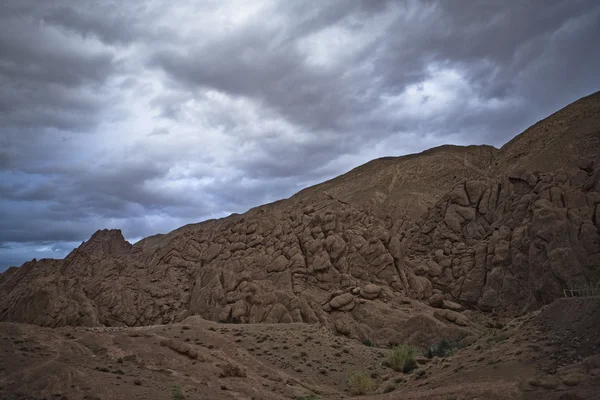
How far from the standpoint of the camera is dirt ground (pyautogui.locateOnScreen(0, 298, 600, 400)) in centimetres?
1293

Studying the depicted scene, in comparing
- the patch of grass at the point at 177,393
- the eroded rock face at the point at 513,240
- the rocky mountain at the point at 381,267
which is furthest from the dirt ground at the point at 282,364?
the eroded rock face at the point at 513,240

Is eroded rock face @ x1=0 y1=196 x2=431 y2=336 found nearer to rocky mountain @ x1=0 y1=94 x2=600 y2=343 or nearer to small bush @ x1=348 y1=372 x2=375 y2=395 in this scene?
rocky mountain @ x1=0 y1=94 x2=600 y2=343

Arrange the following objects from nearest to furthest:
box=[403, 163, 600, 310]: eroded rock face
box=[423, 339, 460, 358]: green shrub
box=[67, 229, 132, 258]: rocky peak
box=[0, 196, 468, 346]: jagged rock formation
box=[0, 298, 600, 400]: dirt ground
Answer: box=[0, 298, 600, 400]: dirt ground < box=[423, 339, 460, 358]: green shrub < box=[403, 163, 600, 310]: eroded rock face < box=[0, 196, 468, 346]: jagged rock formation < box=[67, 229, 132, 258]: rocky peak

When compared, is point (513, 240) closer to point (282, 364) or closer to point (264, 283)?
point (264, 283)

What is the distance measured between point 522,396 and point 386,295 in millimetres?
25965

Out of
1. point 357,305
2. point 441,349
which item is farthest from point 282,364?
point 357,305

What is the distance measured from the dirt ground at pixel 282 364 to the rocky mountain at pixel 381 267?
7484 millimetres

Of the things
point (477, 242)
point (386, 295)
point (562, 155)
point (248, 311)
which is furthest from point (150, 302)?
point (562, 155)

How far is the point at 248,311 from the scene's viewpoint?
34969mm

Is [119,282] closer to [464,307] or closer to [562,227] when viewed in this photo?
[464,307]

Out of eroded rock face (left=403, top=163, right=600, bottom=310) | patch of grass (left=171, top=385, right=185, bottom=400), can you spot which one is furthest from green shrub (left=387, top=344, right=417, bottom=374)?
eroded rock face (left=403, top=163, right=600, bottom=310)

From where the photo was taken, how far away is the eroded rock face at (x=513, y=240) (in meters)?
31.5

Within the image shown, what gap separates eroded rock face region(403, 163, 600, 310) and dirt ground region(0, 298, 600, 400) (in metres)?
14.0

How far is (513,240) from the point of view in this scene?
37656 millimetres
